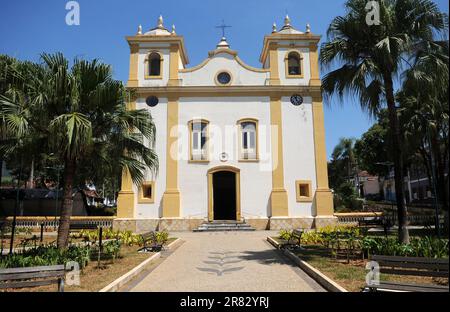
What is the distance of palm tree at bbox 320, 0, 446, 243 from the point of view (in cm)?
1055

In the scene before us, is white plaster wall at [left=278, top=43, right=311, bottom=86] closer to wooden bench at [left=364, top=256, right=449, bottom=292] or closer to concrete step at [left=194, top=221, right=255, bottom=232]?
concrete step at [left=194, top=221, right=255, bottom=232]

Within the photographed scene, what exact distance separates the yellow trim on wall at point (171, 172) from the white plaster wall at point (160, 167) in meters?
0.25

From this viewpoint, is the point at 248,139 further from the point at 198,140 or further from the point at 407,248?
the point at 407,248

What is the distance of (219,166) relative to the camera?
21.9 metres

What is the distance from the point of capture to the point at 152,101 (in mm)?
22750

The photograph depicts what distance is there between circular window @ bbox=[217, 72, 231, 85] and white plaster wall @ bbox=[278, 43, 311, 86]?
3.29 m

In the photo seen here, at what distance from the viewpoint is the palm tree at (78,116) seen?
9.42 meters

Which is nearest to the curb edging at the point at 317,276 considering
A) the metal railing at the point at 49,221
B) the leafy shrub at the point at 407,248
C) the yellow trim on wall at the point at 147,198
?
the leafy shrub at the point at 407,248

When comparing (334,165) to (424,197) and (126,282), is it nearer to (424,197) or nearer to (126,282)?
(424,197)

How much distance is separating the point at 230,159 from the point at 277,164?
2.84 m

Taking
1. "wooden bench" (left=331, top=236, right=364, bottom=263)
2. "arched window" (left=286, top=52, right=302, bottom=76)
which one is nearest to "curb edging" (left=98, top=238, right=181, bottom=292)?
"wooden bench" (left=331, top=236, right=364, bottom=263)

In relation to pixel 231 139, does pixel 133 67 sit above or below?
above

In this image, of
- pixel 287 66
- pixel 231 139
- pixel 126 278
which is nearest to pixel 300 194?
pixel 231 139

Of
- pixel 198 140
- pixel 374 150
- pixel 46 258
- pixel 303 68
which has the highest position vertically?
pixel 303 68
